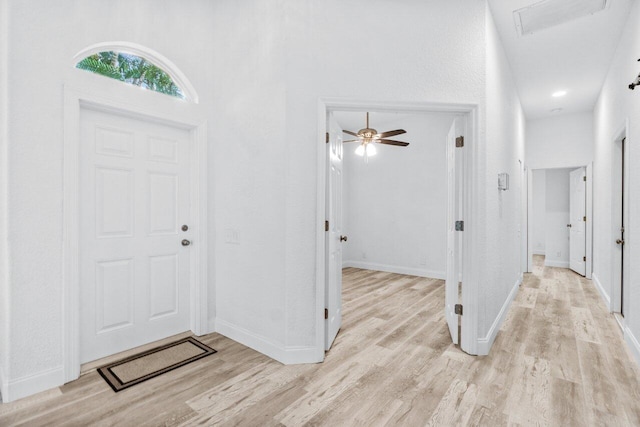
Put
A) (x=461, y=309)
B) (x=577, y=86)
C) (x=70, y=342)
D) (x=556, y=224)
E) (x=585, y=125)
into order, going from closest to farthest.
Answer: (x=70, y=342) → (x=461, y=309) → (x=577, y=86) → (x=585, y=125) → (x=556, y=224)

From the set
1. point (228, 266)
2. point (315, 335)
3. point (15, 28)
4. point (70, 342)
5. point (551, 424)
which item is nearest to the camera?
point (551, 424)

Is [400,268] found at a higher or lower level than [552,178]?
lower

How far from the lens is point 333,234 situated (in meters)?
2.81

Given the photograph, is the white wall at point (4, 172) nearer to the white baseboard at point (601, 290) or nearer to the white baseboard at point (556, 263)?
the white baseboard at point (601, 290)

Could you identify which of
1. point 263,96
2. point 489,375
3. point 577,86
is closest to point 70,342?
point 263,96

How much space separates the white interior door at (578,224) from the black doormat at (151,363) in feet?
22.6

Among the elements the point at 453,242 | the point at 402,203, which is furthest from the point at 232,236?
the point at 402,203

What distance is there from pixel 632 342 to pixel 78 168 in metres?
4.71

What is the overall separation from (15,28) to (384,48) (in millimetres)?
2536

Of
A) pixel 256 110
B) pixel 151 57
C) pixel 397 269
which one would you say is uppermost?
pixel 151 57

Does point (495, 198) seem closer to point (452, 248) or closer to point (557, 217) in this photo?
point (452, 248)

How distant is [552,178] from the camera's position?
760 cm

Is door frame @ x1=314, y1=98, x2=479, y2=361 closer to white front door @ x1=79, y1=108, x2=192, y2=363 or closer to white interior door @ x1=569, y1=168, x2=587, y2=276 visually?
white front door @ x1=79, y1=108, x2=192, y2=363

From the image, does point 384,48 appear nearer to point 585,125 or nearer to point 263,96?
point 263,96
